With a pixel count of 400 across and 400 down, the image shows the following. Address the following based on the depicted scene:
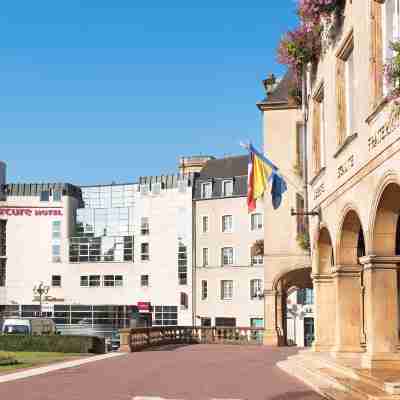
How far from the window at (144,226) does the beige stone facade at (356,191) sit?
5895 cm

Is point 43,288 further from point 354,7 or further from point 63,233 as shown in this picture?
point 354,7

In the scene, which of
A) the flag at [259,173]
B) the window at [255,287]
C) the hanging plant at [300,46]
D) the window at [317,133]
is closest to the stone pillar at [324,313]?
the window at [317,133]

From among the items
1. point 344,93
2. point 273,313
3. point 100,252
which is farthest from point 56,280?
point 344,93

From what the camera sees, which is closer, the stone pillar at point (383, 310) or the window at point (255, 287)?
the stone pillar at point (383, 310)

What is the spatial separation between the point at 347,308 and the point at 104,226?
225 feet

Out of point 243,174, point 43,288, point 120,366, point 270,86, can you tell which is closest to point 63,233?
point 43,288

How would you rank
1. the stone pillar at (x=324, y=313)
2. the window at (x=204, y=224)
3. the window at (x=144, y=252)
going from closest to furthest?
1. the stone pillar at (x=324, y=313)
2. the window at (x=204, y=224)
3. the window at (x=144, y=252)

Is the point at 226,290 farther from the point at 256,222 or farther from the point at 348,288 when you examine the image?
the point at 348,288

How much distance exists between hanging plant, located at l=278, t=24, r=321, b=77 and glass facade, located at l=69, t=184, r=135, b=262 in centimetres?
6099

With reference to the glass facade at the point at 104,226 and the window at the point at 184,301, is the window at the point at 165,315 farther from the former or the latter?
the glass facade at the point at 104,226

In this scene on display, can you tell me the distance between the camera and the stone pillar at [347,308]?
1792 cm

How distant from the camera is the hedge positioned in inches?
1229

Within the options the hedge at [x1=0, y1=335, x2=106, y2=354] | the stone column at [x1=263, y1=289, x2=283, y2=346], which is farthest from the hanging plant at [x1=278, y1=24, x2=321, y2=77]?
the stone column at [x1=263, y1=289, x2=283, y2=346]

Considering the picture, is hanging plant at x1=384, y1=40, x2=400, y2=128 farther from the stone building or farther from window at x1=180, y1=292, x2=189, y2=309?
window at x1=180, y1=292, x2=189, y2=309
